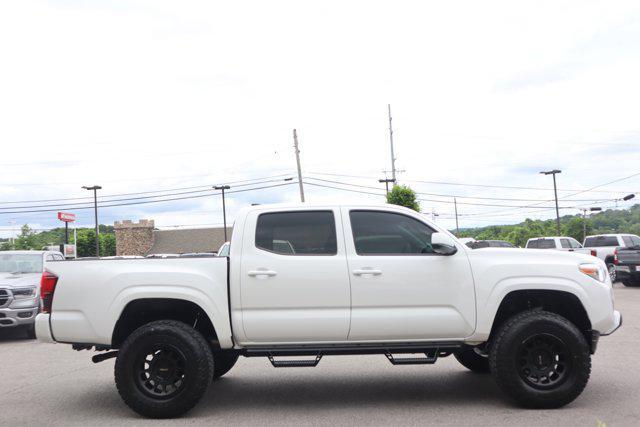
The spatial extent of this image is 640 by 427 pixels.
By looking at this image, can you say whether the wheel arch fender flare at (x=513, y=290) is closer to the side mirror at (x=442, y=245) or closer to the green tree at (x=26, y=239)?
the side mirror at (x=442, y=245)

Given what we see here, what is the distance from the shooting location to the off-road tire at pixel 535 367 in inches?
237

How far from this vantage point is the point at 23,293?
1241cm

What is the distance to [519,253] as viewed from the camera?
634cm

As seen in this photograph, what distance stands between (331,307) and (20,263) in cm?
1026

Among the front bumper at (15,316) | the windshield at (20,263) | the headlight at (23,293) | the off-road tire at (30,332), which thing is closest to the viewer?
the front bumper at (15,316)

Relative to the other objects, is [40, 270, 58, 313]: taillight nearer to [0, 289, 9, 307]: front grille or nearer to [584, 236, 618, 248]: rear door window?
[0, 289, 9, 307]: front grille

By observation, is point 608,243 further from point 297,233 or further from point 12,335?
point 297,233

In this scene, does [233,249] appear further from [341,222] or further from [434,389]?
[434,389]

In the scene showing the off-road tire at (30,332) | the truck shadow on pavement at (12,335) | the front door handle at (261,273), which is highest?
the front door handle at (261,273)

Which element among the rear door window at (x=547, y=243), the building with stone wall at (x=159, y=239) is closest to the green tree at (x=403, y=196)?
the rear door window at (x=547, y=243)

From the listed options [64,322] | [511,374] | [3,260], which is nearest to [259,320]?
[64,322]

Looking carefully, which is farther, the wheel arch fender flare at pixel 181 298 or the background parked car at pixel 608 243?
the background parked car at pixel 608 243

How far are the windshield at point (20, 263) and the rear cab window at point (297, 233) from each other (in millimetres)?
9269

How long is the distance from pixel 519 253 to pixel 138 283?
12.4 feet
